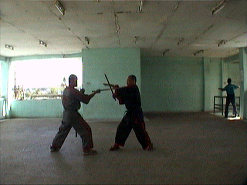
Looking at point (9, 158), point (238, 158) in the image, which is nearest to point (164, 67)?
point (238, 158)

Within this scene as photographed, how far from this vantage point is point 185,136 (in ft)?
20.5

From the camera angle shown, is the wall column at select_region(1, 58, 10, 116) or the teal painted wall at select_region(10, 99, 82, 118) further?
the teal painted wall at select_region(10, 99, 82, 118)

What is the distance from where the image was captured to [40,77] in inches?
462

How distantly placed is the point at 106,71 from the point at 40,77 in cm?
382

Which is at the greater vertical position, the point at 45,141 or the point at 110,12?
the point at 110,12

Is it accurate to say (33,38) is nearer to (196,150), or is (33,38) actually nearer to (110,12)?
(110,12)

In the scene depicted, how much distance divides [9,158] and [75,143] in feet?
5.01

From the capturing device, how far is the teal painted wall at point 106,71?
966 cm

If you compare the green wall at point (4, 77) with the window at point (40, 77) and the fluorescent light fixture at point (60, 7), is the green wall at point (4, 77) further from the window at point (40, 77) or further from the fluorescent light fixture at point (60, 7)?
the fluorescent light fixture at point (60, 7)

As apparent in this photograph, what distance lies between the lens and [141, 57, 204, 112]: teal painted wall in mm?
12602

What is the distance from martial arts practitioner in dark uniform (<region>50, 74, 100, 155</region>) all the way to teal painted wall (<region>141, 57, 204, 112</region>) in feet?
26.3

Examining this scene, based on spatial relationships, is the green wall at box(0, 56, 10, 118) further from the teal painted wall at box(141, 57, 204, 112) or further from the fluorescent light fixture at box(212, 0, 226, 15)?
the fluorescent light fixture at box(212, 0, 226, 15)

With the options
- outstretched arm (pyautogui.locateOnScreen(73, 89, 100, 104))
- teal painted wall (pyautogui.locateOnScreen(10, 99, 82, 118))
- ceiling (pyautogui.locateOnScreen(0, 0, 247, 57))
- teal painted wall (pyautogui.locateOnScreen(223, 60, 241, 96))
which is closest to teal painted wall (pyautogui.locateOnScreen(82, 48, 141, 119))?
ceiling (pyautogui.locateOnScreen(0, 0, 247, 57))

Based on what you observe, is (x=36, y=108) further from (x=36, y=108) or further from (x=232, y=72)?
(x=232, y=72)
